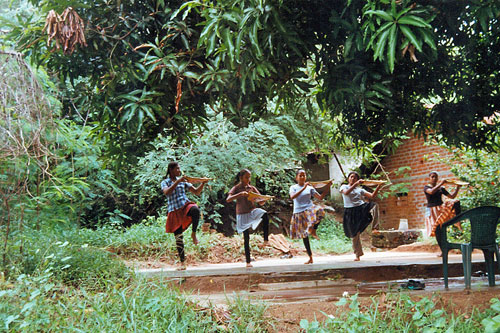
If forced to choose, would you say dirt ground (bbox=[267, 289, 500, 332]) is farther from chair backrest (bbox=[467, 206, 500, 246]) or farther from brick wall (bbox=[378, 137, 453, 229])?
brick wall (bbox=[378, 137, 453, 229])

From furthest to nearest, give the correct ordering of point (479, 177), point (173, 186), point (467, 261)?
point (479, 177) → point (173, 186) → point (467, 261)

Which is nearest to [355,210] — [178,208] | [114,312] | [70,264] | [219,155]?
[178,208]

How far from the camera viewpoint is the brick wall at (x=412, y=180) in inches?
606

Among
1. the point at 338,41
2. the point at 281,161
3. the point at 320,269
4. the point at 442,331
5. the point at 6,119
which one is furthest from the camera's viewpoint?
the point at 281,161

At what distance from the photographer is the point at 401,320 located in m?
4.21

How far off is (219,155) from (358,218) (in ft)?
15.9

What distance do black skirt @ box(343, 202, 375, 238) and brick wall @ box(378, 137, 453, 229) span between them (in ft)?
19.8

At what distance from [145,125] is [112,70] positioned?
128 cm

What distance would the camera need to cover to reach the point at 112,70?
5.82 m

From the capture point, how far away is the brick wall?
15.4m

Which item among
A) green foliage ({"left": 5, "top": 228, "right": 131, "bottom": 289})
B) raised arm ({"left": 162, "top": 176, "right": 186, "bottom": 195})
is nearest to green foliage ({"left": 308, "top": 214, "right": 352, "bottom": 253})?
raised arm ({"left": 162, "top": 176, "right": 186, "bottom": 195})

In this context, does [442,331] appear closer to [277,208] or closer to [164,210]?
[164,210]

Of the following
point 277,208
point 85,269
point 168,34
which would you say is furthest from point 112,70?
point 277,208

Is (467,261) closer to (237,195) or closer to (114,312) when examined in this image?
(114,312)
